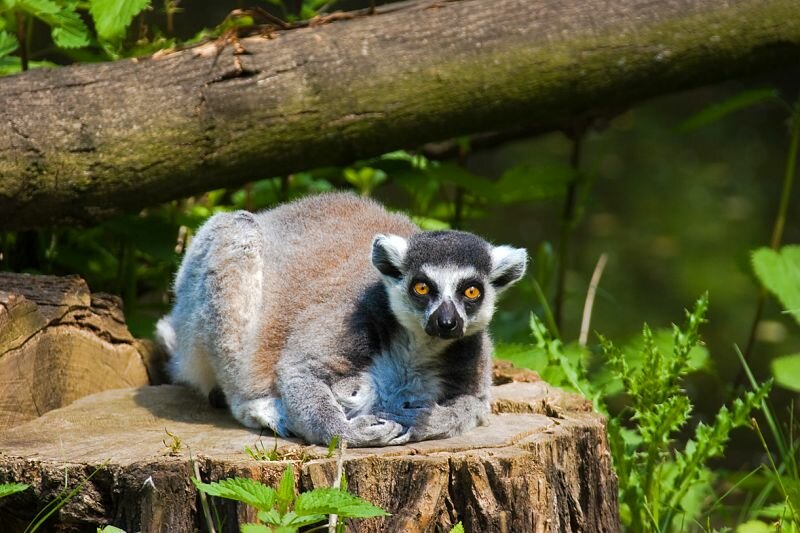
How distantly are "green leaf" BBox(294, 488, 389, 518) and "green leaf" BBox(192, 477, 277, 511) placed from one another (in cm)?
9

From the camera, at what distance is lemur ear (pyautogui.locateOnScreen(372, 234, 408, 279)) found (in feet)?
12.7

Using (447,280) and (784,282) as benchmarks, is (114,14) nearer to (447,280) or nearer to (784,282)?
(447,280)

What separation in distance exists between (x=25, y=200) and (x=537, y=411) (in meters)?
2.45

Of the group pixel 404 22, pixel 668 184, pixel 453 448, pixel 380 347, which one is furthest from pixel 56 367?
pixel 668 184

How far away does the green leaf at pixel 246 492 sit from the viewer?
304 cm

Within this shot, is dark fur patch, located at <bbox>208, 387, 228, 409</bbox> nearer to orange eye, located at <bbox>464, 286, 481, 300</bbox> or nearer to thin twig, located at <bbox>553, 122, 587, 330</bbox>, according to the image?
orange eye, located at <bbox>464, 286, 481, 300</bbox>

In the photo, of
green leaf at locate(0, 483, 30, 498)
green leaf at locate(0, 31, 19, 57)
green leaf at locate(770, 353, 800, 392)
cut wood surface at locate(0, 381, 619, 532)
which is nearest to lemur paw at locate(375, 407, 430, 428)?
cut wood surface at locate(0, 381, 619, 532)

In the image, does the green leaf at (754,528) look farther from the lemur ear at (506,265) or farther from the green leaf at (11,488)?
the green leaf at (11,488)

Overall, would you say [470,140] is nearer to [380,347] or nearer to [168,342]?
[168,342]

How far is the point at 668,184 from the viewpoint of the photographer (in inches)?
624

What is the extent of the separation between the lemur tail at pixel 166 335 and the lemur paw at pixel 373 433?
5.07ft

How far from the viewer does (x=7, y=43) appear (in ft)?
16.8

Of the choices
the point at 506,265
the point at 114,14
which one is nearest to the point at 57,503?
the point at 506,265

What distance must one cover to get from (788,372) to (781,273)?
0.57 m
